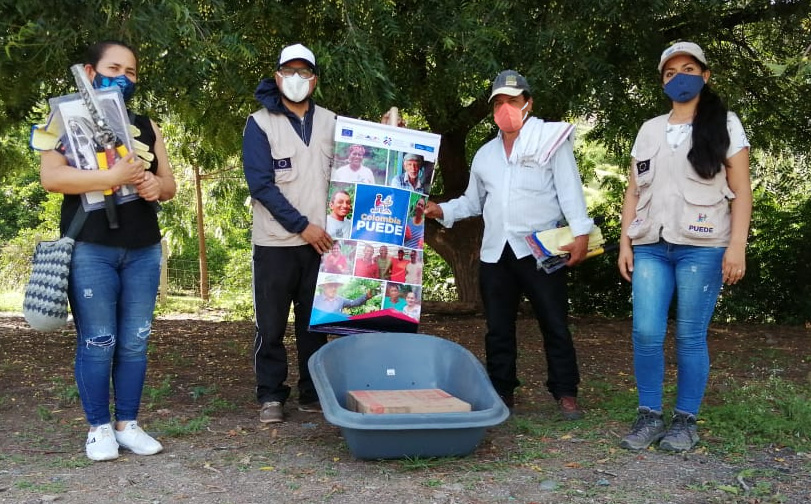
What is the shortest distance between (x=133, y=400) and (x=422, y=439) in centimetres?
145

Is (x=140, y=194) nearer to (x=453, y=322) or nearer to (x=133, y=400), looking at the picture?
(x=133, y=400)

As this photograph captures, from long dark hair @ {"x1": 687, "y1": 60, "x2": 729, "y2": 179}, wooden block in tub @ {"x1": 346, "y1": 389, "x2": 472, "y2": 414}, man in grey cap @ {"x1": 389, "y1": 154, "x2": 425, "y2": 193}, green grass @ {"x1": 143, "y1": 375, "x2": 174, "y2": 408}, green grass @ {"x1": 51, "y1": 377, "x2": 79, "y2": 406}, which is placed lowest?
green grass @ {"x1": 51, "y1": 377, "x2": 79, "y2": 406}

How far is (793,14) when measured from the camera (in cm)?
689

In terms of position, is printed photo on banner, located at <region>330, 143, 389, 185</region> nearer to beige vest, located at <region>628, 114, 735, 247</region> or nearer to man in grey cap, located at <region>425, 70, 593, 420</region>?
man in grey cap, located at <region>425, 70, 593, 420</region>

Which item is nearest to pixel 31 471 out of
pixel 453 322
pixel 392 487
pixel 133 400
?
pixel 133 400

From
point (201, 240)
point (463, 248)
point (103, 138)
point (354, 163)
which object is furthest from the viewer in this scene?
point (201, 240)

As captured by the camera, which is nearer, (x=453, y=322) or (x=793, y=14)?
(x=793, y=14)

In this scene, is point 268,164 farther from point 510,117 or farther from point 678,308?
point 678,308

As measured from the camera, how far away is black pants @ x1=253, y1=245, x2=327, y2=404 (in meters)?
4.70

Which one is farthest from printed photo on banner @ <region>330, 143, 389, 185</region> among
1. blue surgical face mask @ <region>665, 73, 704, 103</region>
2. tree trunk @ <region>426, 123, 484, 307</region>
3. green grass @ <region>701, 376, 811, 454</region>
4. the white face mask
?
tree trunk @ <region>426, 123, 484, 307</region>

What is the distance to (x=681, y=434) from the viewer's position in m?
4.18

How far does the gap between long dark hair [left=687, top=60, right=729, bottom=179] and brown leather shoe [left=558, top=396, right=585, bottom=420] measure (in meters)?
1.56

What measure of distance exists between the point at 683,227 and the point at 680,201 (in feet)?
0.42

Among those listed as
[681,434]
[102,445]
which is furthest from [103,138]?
[681,434]
